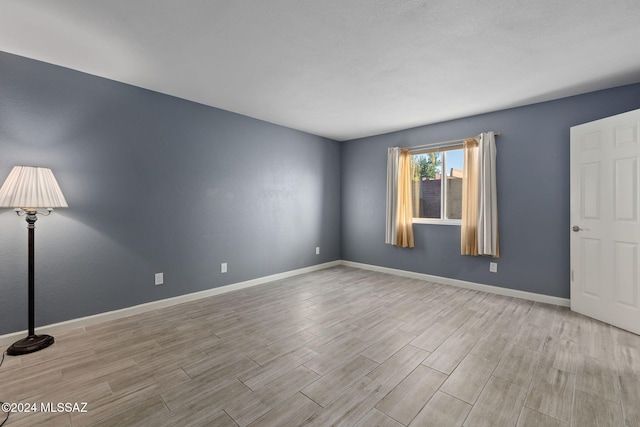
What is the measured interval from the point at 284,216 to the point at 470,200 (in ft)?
9.70

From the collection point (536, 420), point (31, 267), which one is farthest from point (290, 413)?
point (31, 267)

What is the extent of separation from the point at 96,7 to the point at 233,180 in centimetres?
233

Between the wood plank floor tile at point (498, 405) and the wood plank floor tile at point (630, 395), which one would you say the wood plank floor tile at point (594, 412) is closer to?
the wood plank floor tile at point (630, 395)

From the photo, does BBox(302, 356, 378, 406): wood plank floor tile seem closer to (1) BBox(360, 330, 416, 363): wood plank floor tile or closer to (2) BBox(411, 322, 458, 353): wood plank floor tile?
(1) BBox(360, 330, 416, 363): wood plank floor tile

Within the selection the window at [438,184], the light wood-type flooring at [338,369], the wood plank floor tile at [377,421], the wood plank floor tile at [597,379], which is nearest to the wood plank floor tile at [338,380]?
the light wood-type flooring at [338,369]

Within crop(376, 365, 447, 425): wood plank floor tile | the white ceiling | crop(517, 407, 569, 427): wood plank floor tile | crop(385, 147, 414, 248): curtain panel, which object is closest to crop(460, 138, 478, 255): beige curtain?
the white ceiling

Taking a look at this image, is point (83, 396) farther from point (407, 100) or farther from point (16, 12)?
point (407, 100)

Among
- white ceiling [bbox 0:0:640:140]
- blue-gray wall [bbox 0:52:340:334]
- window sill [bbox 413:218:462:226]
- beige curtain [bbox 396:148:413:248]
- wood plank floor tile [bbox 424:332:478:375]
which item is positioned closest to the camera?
white ceiling [bbox 0:0:640:140]

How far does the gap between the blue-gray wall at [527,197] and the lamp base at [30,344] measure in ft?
15.2

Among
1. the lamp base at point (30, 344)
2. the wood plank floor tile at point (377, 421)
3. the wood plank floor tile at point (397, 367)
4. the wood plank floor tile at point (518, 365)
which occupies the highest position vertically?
the lamp base at point (30, 344)

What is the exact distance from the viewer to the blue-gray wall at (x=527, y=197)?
3295 mm

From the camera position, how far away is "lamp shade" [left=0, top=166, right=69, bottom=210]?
218 cm

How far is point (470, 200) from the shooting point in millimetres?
3955

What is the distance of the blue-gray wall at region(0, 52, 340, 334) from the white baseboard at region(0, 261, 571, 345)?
0.22ft
